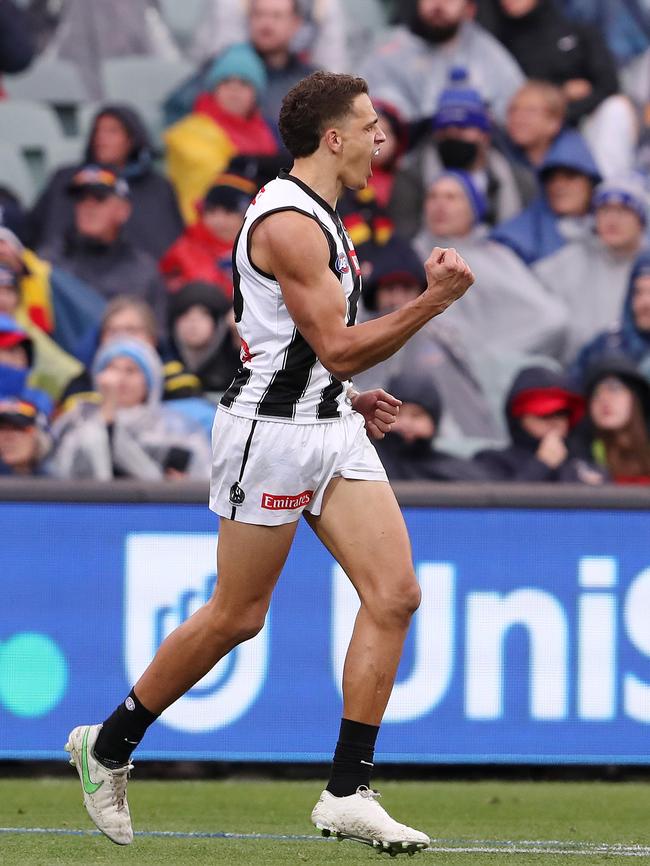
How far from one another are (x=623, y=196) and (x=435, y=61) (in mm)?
1599

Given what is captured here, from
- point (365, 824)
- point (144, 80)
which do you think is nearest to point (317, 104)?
point (365, 824)

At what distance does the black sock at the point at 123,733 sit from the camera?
486cm

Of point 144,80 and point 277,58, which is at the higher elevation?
point 277,58

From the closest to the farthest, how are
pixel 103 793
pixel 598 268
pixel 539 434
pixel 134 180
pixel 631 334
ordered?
1. pixel 103 793
2. pixel 539 434
3. pixel 631 334
4. pixel 598 268
5. pixel 134 180

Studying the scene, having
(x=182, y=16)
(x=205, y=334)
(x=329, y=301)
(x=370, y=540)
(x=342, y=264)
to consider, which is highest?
(x=182, y=16)

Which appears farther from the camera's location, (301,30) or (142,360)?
(301,30)

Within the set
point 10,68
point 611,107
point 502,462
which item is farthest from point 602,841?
point 10,68

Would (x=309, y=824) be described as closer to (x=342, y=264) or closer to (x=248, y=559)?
(x=248, y=559)

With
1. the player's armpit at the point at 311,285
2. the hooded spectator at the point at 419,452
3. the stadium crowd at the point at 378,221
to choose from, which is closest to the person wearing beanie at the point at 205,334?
the stadium crowd at the point at 378,221

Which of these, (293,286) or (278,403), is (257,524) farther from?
(293,286)

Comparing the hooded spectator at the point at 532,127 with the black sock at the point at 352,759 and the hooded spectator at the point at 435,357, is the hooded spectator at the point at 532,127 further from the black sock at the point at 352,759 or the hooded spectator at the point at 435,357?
the black sock at the point at 352,759

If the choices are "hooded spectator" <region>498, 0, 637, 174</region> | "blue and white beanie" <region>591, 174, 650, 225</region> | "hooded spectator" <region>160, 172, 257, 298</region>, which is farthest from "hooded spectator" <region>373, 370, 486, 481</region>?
"hooded spectator" <region>498, 0, 637, 174</region>

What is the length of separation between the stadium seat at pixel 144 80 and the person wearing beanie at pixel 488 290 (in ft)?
6.60

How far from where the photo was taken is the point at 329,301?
446cm
